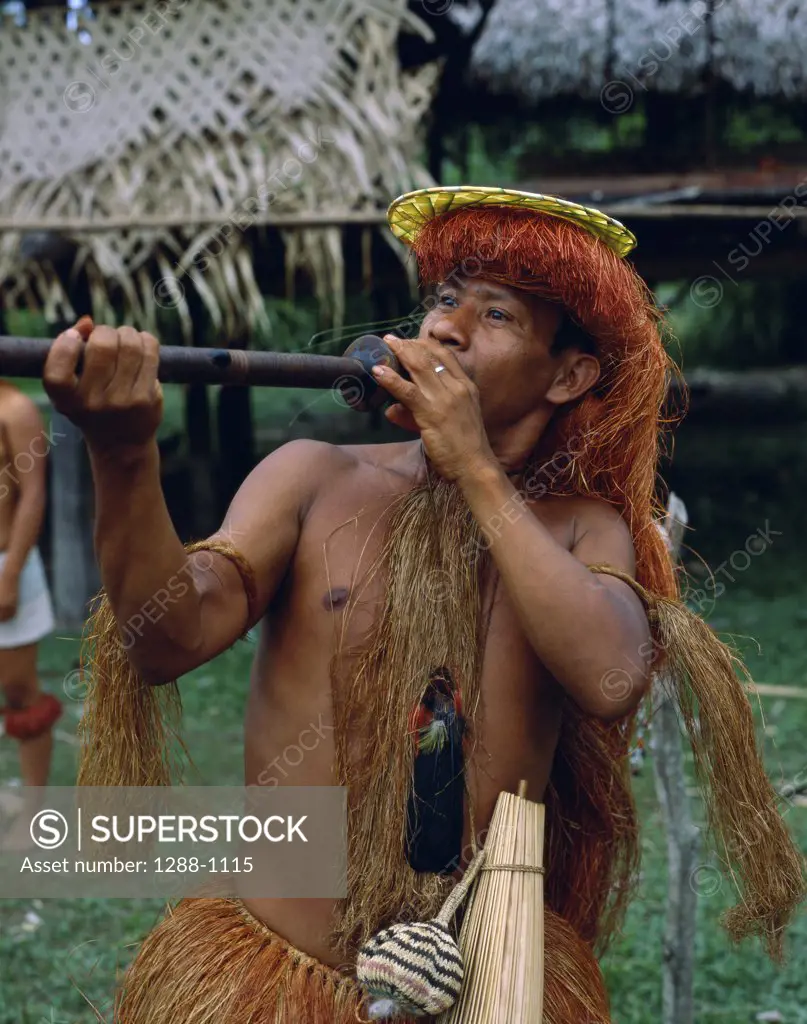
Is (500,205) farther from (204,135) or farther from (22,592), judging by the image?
(204,135)

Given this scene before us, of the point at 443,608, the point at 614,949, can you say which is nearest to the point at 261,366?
the point at 443,608

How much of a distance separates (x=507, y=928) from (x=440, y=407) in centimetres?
80

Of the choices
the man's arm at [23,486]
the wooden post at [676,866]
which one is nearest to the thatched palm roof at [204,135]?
the man's arm at [23,486]

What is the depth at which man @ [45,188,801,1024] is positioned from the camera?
1.87 meters

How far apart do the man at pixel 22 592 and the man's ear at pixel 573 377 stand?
2.88 m

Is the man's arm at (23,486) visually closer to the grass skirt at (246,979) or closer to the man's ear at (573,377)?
the grass skirt at (246,979)

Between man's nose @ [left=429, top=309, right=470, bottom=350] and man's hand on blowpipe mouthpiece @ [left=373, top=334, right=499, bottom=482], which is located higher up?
man's nose @ [left=429, top=309, right=470, bottom=350]

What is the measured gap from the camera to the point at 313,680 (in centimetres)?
203

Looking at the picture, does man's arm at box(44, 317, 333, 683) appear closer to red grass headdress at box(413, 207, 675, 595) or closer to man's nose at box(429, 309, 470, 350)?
man's nose at box(429, 309, 470, 350)

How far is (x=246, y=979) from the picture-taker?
6.48 feet

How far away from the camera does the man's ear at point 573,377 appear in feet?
6.86

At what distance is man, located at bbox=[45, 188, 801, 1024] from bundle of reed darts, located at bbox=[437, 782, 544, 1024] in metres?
0.05

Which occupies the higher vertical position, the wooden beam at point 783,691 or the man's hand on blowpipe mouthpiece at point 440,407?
the wooden beam at point 783,691

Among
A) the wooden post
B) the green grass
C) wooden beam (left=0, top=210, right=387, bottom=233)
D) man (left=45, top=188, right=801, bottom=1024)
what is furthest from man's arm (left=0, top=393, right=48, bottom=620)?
man (left=45, top=188, right=801, bottom=1024)
